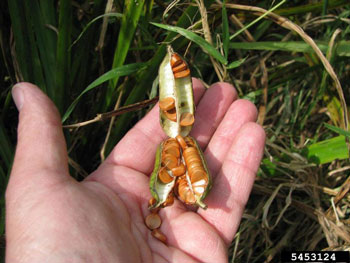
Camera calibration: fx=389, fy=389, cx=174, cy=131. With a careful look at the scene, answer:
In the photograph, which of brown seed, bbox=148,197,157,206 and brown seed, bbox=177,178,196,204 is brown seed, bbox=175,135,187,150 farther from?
brown seed, bbox=148,197,157,206

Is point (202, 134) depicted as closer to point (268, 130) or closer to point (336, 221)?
point (268, 130)

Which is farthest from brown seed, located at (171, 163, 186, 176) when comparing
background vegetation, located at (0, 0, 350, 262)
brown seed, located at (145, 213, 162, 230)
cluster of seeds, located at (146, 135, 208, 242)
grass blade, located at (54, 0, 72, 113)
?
grass blade, located at (54, 0, 72, 113)

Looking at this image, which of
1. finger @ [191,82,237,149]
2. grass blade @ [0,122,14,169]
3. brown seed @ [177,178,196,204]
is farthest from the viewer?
finger @ [191,82,237,149]

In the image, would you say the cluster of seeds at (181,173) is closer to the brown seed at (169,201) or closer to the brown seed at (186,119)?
the brown seed at (169,201)

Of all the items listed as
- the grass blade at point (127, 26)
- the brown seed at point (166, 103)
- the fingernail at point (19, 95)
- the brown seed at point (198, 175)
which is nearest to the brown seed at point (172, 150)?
the brown seed at point (198, 175)

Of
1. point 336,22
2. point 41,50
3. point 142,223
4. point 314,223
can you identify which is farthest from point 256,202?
point 41,50

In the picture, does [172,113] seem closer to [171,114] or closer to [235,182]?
[171,114]

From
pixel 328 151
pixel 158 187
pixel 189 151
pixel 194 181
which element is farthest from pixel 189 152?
pixel 328 151
